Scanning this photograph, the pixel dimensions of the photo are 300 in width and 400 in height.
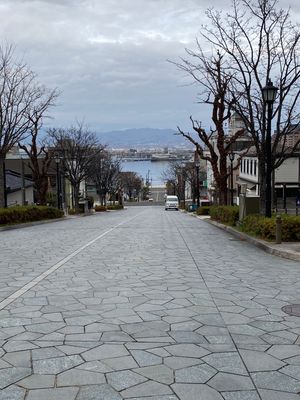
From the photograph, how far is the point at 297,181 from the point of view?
48.2m

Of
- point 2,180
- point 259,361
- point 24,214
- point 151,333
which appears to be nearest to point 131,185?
point 24,214

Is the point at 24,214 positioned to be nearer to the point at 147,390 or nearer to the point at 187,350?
the point at 187,350

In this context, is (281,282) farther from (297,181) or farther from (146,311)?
(297,181)

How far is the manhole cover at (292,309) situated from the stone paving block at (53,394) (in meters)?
3.41

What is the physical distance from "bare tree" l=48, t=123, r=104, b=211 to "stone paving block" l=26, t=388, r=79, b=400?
149 feet

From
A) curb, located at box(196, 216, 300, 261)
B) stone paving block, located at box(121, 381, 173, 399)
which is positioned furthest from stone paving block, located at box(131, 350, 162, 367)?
curb, located at box(196, 216, 300, 261)

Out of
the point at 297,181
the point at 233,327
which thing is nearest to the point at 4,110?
the point at 233,327

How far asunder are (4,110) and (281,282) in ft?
69.7

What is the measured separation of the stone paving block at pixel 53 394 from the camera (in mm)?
3801

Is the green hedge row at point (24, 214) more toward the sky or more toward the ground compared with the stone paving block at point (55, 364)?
more toward the sky

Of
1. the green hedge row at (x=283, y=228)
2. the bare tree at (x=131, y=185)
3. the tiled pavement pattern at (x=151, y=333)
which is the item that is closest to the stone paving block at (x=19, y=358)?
the tiled pavement pattern at (x=151, y=333)

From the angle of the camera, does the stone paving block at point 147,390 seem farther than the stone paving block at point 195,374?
No

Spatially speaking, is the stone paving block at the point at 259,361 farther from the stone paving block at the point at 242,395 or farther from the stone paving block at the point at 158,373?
the stone paving block at the point at 158,373

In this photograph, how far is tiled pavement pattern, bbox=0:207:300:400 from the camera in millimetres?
4031
